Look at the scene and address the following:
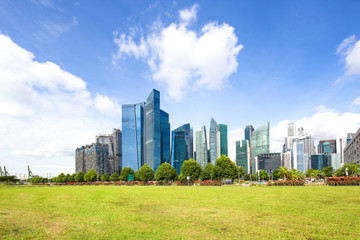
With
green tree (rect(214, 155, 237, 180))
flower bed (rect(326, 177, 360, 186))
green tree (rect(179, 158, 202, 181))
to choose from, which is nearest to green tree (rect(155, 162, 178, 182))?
green tree (rect(179, 158, 202, 181))

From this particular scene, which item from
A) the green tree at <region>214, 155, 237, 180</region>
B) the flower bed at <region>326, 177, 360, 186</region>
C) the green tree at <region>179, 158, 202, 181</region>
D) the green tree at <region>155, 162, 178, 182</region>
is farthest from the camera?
the green tree at <region>155, 162, 178, 182</region>

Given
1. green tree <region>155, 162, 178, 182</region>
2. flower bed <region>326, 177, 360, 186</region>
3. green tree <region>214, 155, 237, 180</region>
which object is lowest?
green tree <region>155, 162, 178, 182</region>

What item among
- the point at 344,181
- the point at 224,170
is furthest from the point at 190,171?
the point at 344,181

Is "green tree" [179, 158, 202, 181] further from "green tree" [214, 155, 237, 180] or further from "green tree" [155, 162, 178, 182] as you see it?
"green tree" [155, 162, 178, 182]

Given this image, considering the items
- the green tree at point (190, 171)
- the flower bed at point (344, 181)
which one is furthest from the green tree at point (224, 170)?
the flower bed at point (344, 181)

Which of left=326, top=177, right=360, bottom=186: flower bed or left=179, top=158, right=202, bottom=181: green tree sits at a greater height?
left=326, top=177, right=360, bottom=186: flower bed

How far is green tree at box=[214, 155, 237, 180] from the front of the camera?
267 ft

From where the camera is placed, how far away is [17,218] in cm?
1469

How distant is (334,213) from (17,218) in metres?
18.5

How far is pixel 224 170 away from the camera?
268 ft

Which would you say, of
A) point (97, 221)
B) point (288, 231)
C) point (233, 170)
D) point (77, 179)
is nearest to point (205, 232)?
point (288, 231)

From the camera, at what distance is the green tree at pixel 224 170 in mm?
81312

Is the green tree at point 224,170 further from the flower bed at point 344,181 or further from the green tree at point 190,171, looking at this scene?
the flower bed at point 344,181

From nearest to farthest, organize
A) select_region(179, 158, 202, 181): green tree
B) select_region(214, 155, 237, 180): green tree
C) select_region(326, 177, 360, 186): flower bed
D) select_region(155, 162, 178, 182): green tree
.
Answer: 1. select_region(326, 177, 360, 186): flower bed
2. select_region(214, 155, 237, 180): green tree
3. select_region(179, 158, 202, 181): green tree
4. select_region(155, 162, 178, 182): green tree
